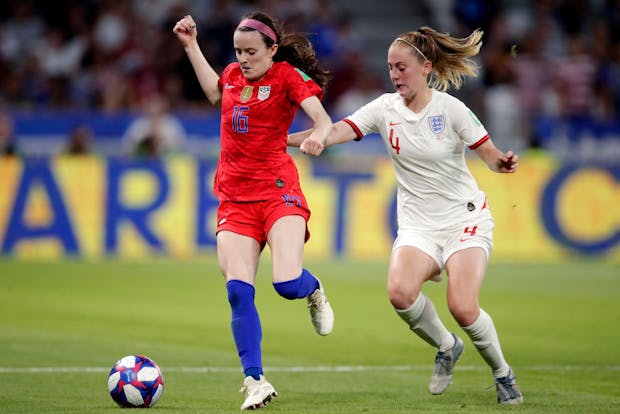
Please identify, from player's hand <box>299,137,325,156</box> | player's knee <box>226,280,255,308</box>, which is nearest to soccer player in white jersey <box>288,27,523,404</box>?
player's hand <box>299,137,325,156</box>

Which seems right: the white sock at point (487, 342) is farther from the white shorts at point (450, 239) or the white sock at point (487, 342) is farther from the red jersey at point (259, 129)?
the red jersey at point (259, 129)

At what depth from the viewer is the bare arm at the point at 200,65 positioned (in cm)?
812

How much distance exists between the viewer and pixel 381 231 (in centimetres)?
1892

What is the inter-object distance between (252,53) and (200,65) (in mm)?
669

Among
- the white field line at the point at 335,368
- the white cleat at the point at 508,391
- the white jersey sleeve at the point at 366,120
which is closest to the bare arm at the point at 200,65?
the white jersey sleeve at the point at 366,120

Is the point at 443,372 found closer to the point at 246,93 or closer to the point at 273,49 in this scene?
the point at 246,93

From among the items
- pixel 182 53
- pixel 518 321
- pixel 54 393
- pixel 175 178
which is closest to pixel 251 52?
pixel 54 393

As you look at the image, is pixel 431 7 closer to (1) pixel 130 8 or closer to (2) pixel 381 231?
(1) pixel 130 8

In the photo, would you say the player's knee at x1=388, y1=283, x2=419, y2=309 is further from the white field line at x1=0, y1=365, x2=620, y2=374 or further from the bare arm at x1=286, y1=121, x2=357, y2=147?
the white field line at x1=0, y1=365, x2=620, y2=374

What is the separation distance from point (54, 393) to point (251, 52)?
2.60 metres

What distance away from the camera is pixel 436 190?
26.2 ft

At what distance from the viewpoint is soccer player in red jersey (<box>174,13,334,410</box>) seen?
24.9 ft

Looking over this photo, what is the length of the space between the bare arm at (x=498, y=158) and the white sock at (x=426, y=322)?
1.01 m

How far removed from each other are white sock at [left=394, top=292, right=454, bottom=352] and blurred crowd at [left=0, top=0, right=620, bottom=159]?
1258 centimetres
